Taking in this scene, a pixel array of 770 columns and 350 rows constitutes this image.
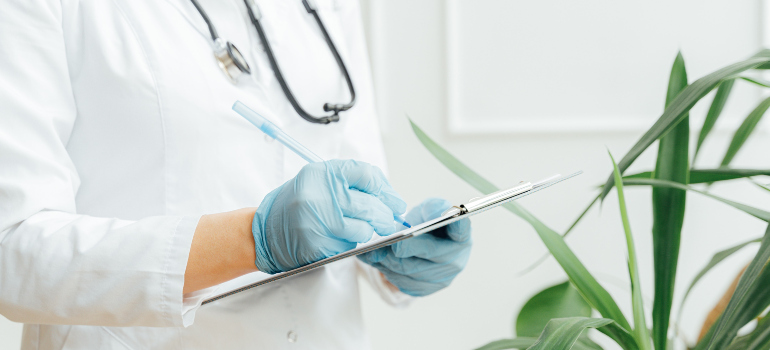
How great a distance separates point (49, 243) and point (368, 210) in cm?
29

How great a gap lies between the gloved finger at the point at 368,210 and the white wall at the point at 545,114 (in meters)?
0.69

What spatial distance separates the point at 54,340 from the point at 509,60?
3.24 ft

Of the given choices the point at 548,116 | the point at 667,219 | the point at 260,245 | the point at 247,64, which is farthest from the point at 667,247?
the point at 548,116

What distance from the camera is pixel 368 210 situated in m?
0.51

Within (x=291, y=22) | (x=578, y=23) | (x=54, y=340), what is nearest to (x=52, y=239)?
(x=54, y=340)

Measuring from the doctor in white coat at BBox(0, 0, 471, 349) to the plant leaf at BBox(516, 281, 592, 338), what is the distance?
4.4 inches

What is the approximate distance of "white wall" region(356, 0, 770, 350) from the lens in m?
1.12

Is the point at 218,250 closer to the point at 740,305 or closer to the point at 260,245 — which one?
the point at 260,245

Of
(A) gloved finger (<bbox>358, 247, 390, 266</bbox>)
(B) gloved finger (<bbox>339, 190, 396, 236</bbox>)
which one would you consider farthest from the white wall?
(B) gloved finger (<bbox>339, 190, 396, 236</bbox>)

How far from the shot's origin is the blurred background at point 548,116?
1.12 meters

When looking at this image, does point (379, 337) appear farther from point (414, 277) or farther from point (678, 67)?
point (678, 67)

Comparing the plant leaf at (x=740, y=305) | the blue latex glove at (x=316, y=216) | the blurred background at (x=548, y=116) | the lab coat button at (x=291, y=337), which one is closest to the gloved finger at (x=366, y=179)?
the blue latex glove at (x=316, y=216)

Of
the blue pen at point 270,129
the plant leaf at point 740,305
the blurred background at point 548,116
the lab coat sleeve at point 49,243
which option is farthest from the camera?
the blurred background at point 548,116

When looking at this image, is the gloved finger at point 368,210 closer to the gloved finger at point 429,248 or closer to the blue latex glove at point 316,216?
the blue latex glove at point 316,216
